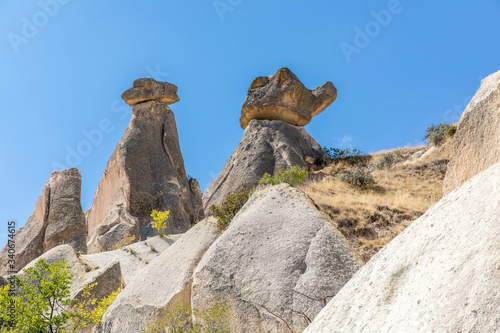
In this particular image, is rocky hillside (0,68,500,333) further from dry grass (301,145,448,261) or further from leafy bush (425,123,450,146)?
leafy bush (425,123,450,146)

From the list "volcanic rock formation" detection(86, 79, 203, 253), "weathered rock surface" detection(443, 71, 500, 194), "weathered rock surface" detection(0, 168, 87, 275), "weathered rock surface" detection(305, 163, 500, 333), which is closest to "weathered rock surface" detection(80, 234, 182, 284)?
"weathered rock surface" detection(0, 168, 87, 275)

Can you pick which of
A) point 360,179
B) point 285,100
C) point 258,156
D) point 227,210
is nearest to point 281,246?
point 227,210

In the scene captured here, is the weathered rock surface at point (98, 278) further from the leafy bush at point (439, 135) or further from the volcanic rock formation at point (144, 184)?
the leafy bush at point (439, 135)

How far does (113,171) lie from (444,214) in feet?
53.1

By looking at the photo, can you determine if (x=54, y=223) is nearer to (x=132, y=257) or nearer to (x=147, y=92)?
(x=132, y=257)

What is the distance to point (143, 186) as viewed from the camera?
675 inches

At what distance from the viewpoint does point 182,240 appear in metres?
7.79

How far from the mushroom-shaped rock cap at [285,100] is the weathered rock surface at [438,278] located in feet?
58.7

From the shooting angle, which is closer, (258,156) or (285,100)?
(258,156)

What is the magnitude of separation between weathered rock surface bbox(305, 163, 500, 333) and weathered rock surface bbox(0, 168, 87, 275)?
11817 millimetres

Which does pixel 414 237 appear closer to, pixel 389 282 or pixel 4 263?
pixel 389 282

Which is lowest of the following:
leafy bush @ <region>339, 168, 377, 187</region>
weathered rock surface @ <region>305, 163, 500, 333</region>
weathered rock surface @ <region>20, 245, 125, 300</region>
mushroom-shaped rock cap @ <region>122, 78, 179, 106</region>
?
weathered rock surface @ <region>305, 163, 500, 333</region>

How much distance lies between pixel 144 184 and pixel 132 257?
22.5 ft

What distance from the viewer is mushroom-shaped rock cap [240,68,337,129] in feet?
67.6
